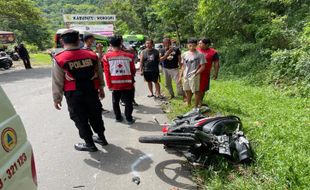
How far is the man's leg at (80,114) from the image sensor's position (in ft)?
14.2

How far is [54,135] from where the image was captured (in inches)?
217

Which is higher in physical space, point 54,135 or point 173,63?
point 173,63

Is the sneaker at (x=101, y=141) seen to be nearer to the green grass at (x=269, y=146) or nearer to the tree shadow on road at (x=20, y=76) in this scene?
the green grass at (x=269, y=146)

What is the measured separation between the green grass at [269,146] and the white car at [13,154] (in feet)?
6.82

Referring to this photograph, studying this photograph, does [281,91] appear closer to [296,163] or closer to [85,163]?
[296,163]

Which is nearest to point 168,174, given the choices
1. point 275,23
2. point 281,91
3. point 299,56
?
point 281,91

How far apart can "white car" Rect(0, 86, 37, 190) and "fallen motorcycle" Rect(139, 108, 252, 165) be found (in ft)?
6.37

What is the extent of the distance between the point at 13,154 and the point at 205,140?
238 cm

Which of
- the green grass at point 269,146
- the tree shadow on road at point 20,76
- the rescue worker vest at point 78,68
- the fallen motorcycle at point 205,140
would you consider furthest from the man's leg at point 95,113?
the tree shadow on road at point 20,76

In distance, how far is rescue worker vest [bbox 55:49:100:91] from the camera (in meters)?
4.12

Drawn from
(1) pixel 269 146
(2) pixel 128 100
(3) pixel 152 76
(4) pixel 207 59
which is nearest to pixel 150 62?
(3) pixel 152 76

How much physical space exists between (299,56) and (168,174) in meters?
6.09

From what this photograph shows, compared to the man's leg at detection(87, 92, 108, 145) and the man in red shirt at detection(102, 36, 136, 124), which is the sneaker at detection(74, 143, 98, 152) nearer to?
the man's leg at detection(87, 92, 108, 145)

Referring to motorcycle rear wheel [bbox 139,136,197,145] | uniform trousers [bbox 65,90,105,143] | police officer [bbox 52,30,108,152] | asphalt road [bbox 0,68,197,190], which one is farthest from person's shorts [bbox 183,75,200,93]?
motorcycle rear wheel [bbox 139,136,197,145]
